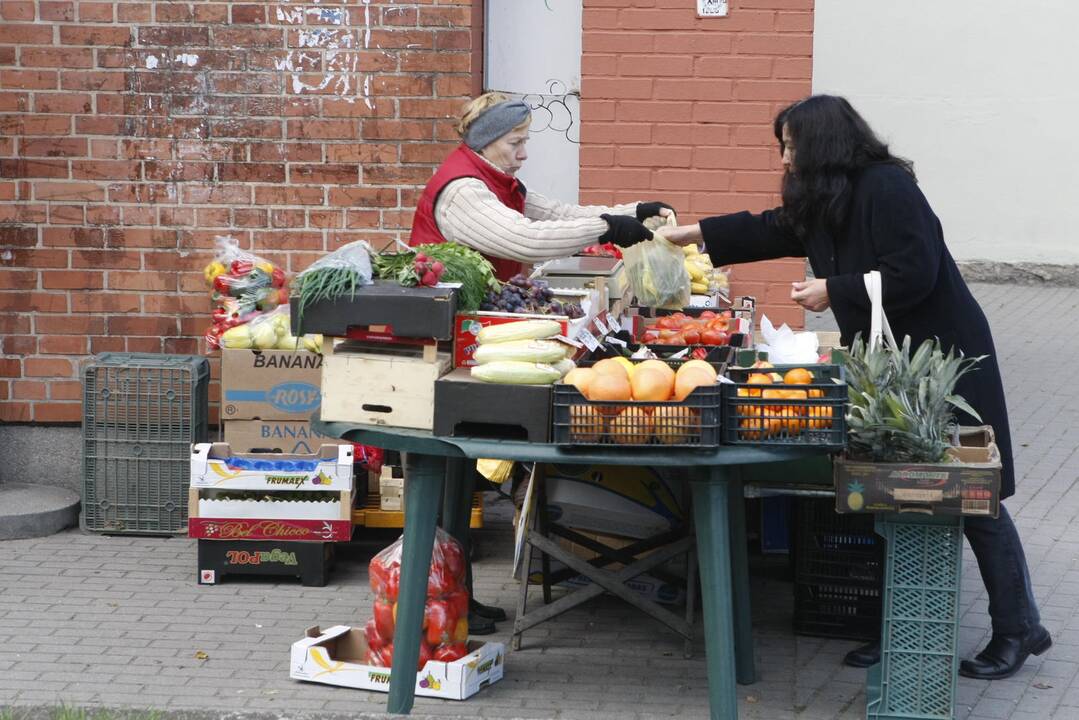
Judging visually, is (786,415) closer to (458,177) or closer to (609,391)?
(609,391)

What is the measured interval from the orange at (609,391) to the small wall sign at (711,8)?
3.32 m

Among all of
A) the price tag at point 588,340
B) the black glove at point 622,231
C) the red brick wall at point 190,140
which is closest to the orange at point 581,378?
the price tag at point 588,340

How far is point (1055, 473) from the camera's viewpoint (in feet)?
24.7

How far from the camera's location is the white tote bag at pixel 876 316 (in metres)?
4.41

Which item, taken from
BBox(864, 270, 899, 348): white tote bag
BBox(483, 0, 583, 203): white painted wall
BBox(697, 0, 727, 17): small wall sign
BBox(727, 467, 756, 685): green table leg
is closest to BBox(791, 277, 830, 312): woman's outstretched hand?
BBox(864, 270, 899, 348): white tote bag

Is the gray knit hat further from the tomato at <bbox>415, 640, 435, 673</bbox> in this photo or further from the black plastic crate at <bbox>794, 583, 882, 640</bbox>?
the black plastic crate at <bbox>794, 583, 882, 640</bbox>

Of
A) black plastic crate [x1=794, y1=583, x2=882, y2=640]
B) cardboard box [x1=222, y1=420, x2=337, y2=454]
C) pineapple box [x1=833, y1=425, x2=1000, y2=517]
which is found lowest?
black plastic crate [x1=794, y1=583, x2=882, y2=640]

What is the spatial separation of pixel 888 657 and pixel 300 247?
334 cm

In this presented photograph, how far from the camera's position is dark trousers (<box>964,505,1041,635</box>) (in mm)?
4691

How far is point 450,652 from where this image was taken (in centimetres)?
463

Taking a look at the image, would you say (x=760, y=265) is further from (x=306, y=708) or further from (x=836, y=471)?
(x=306, y=708)

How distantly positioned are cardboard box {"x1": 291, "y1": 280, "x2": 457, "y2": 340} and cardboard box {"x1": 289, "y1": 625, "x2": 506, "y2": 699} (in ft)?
3.57

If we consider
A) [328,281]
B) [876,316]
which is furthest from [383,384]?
[876,316]

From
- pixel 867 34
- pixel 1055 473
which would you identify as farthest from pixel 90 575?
pixel 867 34
